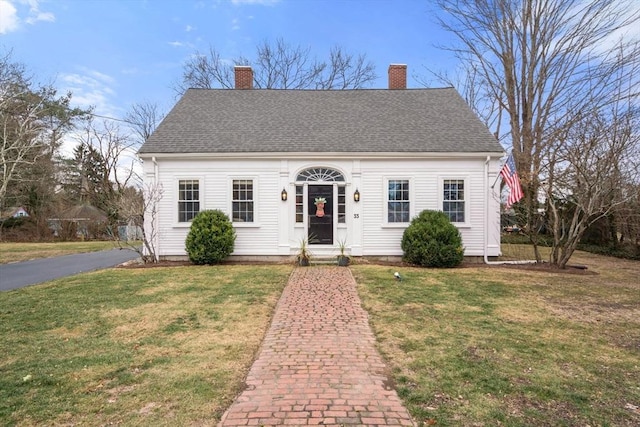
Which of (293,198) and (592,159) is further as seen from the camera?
(293,198)

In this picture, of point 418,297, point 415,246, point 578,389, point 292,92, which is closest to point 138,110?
point 292,92

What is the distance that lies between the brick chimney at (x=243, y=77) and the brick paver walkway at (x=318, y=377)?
474 inches

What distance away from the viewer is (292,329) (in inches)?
209

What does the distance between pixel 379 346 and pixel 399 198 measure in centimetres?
799

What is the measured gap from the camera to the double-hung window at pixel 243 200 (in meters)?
12.1

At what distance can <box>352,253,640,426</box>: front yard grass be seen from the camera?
124 inches

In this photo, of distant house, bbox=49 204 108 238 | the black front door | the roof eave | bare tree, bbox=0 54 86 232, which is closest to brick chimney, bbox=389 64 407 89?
the roof eave

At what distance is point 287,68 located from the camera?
28000mm

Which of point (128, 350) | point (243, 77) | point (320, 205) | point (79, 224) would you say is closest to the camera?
point (128, 350)

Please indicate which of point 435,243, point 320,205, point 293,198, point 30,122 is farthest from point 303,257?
point 30,122

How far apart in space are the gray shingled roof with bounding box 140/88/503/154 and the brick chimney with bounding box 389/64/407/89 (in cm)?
61

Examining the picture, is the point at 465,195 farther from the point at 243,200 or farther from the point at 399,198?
the point at 243,200

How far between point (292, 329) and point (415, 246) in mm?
6519

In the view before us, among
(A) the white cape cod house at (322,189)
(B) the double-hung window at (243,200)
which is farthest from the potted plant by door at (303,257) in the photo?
(B) the double-hung window at (243,200)
